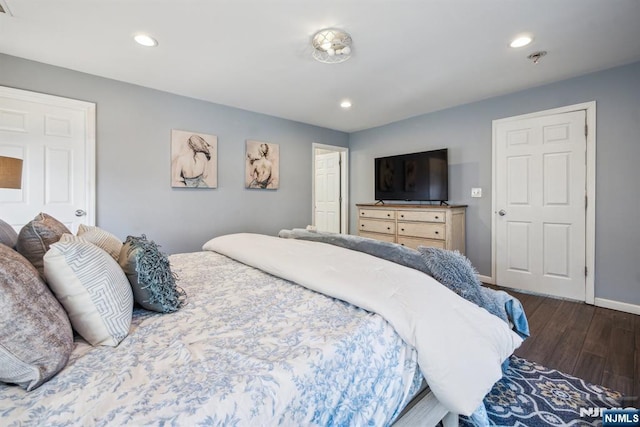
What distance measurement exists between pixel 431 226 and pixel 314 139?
241cm

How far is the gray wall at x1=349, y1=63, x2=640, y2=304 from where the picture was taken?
2.69 m

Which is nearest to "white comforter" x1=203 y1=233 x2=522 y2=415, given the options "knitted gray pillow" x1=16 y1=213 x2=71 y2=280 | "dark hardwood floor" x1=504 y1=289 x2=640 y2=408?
"knitted gray pillow" x1=16 y1=213 x2=71 y2=280

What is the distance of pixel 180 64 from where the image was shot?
2.63 meters

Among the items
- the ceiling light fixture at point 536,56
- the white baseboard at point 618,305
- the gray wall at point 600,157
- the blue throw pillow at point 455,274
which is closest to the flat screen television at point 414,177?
the gray wall at point 600,157

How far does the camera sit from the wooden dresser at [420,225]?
350 centimetres

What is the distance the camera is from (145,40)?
7.31ft

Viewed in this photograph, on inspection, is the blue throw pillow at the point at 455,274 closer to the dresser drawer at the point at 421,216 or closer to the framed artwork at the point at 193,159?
the dresser drawer at the point at 421,216

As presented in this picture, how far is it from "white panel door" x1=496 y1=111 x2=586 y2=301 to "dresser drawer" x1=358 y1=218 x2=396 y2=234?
1.33 metres

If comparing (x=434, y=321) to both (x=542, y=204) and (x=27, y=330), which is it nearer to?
(x=27, y=330)

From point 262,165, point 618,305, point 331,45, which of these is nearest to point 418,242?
point 618,305

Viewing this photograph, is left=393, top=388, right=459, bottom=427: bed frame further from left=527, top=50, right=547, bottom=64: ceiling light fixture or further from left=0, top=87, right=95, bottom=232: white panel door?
left=0, top=87, right=95, bottom=232: white panel door

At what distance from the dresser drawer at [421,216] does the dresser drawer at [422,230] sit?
0.06 meters

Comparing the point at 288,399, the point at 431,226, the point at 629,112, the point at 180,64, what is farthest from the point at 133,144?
the point at 629,112

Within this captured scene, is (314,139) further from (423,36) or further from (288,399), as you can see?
(288,399)
